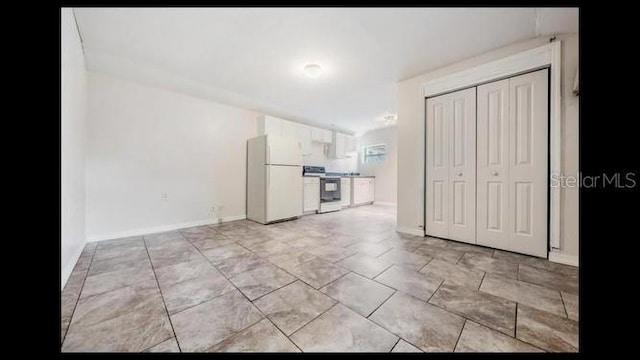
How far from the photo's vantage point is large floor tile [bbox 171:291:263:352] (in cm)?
107

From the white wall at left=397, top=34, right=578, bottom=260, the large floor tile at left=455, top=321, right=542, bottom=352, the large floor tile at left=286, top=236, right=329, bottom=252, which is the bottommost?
the large floor tile at left=286, top=236, right=329, bottom=252

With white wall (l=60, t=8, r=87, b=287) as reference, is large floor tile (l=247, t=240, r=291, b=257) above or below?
below

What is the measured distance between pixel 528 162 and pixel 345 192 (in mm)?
3847

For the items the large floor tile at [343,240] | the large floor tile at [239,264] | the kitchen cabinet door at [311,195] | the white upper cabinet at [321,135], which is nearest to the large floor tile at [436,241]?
the large floor tile at [343,240]

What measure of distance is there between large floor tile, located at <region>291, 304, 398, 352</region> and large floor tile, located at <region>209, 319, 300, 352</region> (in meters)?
0.06

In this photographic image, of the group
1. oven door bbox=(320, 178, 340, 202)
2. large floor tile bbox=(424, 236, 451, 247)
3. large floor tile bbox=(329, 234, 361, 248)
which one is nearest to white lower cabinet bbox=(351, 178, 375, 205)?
oven door bbox=(320, 178, 340, 202)

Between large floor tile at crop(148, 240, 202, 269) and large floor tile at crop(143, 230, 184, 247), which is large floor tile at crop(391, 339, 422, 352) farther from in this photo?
large floor tile at crop(143, 230, 184, 247)

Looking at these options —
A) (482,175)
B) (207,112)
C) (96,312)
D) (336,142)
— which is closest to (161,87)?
(207,112)

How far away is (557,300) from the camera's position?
4.62 ft

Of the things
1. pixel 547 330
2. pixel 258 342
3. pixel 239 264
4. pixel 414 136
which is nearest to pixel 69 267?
pixel 239 264

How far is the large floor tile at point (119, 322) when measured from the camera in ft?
3.44

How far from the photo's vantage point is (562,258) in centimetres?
202
